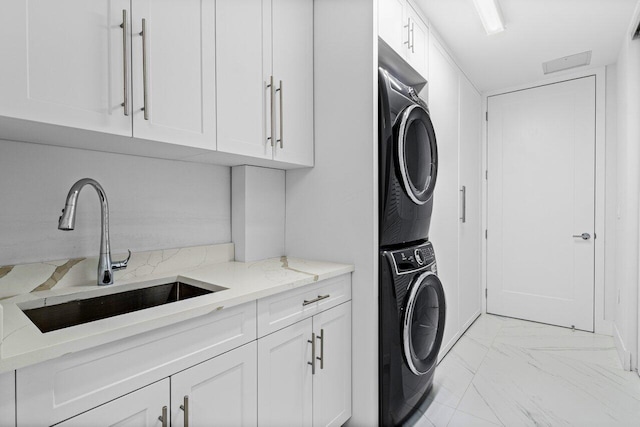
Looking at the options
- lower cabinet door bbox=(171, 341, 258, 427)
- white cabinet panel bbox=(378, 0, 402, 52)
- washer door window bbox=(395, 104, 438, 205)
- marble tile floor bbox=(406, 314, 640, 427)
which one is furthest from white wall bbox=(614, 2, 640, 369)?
lower cabinet door bbox=(171, 341, 258, 427)

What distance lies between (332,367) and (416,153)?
1.19 m

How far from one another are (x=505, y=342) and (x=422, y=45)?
2.46 metres

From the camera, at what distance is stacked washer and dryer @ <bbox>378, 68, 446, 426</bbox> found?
1641 mm

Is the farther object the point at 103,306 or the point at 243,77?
the point at 243,77

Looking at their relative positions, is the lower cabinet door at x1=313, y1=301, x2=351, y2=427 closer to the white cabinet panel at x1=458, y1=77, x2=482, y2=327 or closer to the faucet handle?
the faucet handle

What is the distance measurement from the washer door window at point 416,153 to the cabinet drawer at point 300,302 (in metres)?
0.59

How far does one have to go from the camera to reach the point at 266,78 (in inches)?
62.5

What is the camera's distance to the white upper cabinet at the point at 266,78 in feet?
4.65

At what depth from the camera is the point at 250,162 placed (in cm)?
171

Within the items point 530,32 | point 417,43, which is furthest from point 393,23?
point 530,32

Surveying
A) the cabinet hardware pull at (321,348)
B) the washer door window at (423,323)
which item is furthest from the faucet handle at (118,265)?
the washer door window at (423,323)

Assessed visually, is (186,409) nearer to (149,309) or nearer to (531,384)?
(149,309)

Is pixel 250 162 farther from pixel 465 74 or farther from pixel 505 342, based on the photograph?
pixel 505 342

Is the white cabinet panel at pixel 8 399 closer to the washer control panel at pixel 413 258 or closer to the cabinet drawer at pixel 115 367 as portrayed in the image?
the cabinet drawer at pixel 115 367
